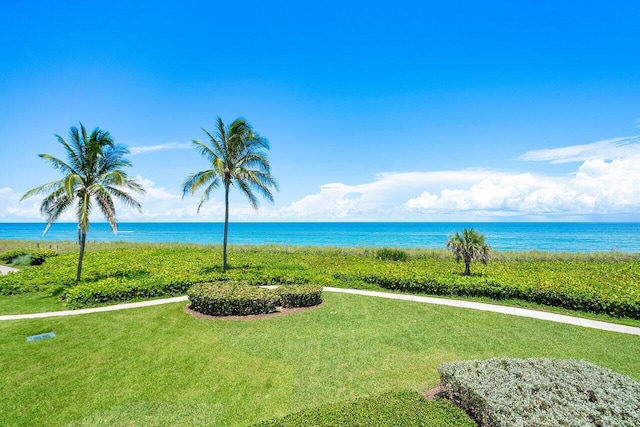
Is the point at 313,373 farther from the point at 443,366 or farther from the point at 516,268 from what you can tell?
the point at 516,268

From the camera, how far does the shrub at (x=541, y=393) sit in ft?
15.6

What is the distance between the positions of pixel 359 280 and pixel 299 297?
5.21 metres

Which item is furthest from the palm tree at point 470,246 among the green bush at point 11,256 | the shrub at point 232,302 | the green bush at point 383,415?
the green bush at point 11,256

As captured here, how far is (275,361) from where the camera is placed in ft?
26.5

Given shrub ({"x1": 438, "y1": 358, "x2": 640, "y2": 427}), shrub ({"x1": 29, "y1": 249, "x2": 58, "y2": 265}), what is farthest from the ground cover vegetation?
shrub ({"x1": 438, "y1": 358, "x2": 640, "y2": 427})

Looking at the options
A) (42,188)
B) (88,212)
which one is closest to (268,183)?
(88,212)

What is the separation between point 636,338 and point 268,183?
16336mm

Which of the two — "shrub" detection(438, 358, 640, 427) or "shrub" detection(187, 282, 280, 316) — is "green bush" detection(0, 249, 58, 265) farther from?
"shrub" detection(438, 358, 640, 427)

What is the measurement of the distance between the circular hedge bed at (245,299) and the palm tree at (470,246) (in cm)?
777

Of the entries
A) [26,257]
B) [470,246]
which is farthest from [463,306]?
[26,257]

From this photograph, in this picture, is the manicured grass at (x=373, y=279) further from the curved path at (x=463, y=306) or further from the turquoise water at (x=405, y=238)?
the turquoise water at (x=405, y=238)

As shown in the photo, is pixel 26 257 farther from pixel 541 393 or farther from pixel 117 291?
pixel 541 393

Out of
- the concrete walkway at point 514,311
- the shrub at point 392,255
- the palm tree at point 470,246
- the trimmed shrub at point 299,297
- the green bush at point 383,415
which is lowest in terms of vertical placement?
the concrete walkway at point 514,311

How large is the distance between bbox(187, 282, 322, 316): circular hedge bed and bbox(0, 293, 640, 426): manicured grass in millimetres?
638
